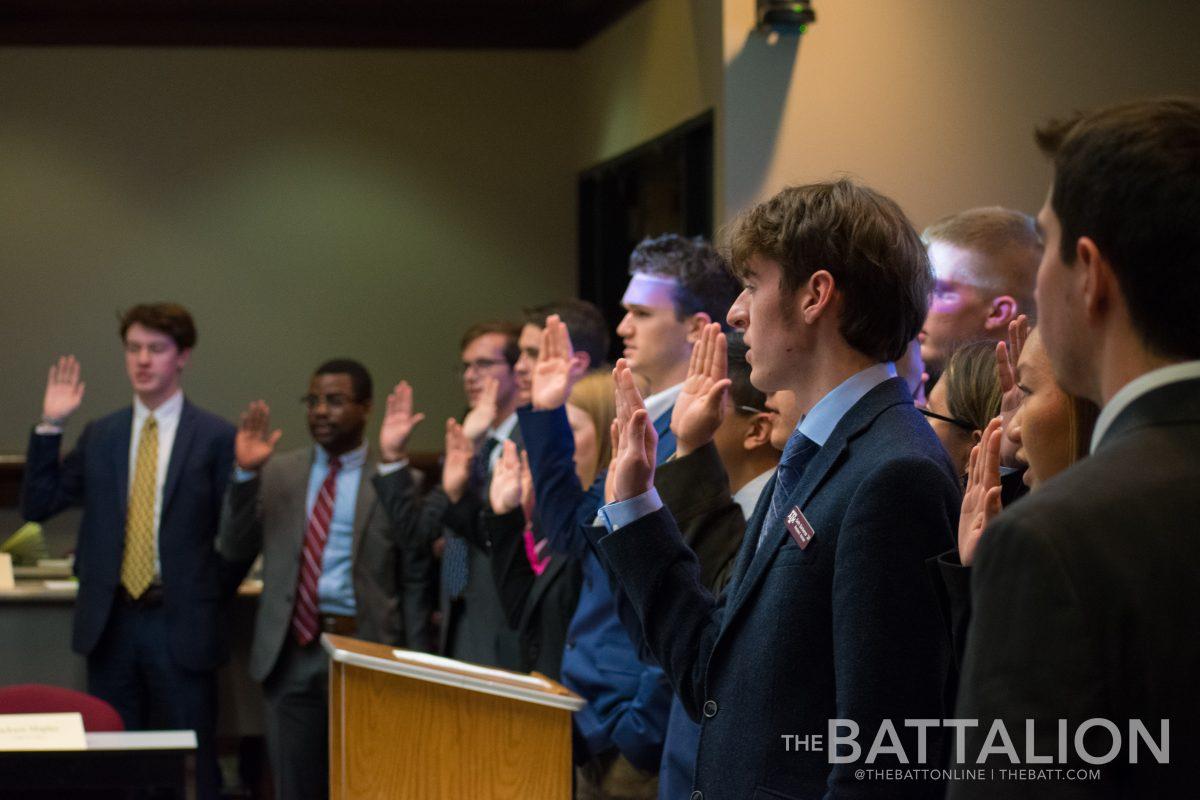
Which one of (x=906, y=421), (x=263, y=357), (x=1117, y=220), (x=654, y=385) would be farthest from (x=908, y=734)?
(x=263, y=357)

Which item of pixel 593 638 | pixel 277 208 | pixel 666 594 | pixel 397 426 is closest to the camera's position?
pixel 666 594

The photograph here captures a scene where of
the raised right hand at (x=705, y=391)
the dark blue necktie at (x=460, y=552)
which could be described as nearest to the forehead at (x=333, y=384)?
the dark blue necktie at (x=460, y=552)

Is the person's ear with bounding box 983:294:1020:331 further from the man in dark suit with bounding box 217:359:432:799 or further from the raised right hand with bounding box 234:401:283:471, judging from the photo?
the raised right hand with bounding box 234:401:283:471

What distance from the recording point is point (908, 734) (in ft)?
5.05

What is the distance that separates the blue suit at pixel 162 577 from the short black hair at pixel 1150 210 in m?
4.29

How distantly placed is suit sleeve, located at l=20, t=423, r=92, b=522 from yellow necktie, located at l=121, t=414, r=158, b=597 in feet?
0.82

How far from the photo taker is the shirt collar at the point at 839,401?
5.72ft

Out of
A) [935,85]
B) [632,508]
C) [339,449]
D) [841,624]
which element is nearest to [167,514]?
[339,449]

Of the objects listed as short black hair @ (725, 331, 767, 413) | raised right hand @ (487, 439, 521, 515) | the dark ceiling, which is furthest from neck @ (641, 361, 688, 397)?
the dark ceiling

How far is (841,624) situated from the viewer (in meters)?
1.56

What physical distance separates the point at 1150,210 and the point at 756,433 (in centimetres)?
164

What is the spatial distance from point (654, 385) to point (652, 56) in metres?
3.23

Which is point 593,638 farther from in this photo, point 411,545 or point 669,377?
point 411,545

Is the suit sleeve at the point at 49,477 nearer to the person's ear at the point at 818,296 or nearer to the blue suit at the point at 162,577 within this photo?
the blue suit at the point at 162,577
